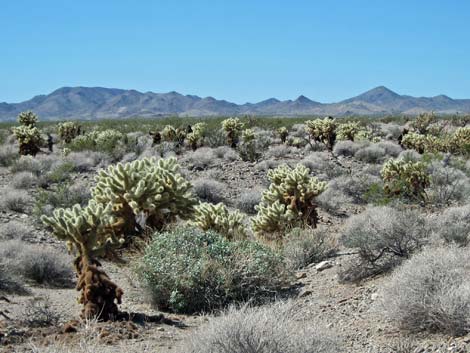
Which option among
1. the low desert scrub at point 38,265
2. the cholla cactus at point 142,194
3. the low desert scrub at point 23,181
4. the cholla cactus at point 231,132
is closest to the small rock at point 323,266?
the cholla cactus at point 142,194

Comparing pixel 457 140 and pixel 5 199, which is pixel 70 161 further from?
pixel 457 140

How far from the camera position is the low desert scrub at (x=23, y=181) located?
1720 centimetres

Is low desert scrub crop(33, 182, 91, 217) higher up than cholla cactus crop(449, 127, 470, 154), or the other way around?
cholla cactus crop(449, 127, 470, 154)

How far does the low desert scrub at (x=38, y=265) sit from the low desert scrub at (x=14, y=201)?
4.85 m

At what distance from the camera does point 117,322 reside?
6.20 metres

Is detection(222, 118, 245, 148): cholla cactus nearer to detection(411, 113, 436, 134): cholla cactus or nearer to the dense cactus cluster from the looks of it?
the dense cactus cluster

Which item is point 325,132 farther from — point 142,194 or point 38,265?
point 38,265

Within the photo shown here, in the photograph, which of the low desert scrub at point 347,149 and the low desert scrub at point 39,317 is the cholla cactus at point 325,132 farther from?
the low desert scrub at point 39,317

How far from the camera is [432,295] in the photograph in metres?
5.47

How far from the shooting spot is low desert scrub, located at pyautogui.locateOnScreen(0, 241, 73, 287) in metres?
8.99

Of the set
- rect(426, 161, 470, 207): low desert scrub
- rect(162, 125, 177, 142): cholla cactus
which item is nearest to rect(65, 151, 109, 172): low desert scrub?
rect(162, 125, 177, 142): cholla cactus

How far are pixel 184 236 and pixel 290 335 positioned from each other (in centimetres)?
392

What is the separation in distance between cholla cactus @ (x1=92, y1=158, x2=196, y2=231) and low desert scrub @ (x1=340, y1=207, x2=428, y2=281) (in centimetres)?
357

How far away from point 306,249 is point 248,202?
23.1ft
